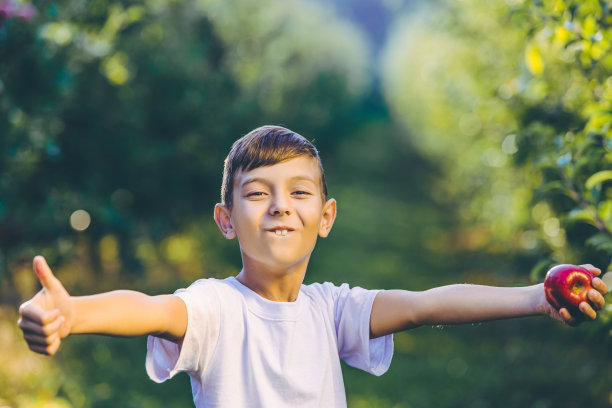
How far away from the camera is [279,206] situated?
175 centimetres

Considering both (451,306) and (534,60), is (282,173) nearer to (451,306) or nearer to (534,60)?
(451,306)

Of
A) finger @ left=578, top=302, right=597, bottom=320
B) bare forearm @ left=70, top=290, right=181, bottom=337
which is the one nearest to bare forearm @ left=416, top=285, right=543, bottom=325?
finger @ left=578, top=302, right=597, bottom=320

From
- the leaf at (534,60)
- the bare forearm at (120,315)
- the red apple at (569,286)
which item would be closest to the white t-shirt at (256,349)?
the bare forearm at (120,315)

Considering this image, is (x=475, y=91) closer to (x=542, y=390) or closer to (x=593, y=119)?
(x=542, y=390)

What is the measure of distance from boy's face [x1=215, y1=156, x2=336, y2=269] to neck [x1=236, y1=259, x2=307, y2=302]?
22mm

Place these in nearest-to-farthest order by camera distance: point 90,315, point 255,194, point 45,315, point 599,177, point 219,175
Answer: point 45,315, point 90,315, point 255,194, point 599,177, point 219,175

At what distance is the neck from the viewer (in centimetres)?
183

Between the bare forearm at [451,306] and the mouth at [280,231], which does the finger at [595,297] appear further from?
the mouth at [280,231]

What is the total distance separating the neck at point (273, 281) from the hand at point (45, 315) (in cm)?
61

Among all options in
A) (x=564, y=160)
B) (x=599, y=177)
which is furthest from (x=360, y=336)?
(x=564, y=160)

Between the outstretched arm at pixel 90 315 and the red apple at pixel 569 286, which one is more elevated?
the red apple at pixel 569 286

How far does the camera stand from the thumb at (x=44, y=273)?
4.12ft

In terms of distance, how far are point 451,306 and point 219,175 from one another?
676cm

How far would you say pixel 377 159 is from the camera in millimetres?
23203
